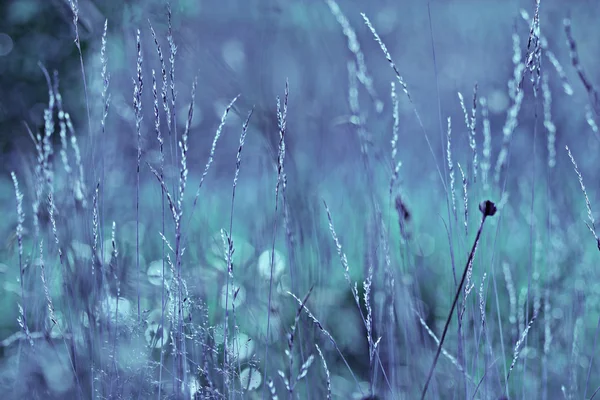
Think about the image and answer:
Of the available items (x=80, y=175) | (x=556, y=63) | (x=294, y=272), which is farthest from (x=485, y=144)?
(x=80, y=175)

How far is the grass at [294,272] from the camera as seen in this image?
3.79 feet

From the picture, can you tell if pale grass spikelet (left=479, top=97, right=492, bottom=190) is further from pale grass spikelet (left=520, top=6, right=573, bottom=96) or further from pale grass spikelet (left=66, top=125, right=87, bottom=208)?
pale grass spikelet (left=66, top=125, right=87, bottom=208)

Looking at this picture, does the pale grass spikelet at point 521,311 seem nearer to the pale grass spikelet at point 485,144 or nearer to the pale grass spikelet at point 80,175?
the pale grass spikelet at point 485,144

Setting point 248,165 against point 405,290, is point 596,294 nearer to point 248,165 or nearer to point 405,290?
point 405,290

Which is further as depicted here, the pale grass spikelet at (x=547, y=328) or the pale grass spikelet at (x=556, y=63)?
the pale grass spikelet at (x=547, y=328)

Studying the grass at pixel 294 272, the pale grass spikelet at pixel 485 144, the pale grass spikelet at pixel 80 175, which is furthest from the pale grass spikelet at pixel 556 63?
the pale grass spikelet at pixel 80 175

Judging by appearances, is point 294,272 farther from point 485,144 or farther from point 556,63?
point 556,63

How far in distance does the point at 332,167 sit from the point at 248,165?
15.5 inches

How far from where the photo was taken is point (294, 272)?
4.81 ft

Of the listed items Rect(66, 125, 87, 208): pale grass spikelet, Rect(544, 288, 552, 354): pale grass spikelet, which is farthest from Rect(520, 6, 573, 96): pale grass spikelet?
Rect(66, 125, 87, 208): pale grass spikelet

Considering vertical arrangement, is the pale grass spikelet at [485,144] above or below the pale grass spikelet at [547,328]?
above

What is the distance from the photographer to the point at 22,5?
288 centimetres

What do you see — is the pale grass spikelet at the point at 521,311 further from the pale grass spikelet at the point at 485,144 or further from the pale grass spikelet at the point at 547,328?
the pale grass spikelet at the point at 485,144

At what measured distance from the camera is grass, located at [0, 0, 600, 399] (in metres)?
1.16
